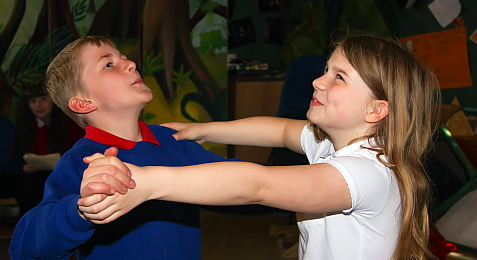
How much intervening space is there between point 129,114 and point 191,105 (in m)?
2.32

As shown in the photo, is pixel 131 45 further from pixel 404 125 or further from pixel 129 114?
pixel 404 125

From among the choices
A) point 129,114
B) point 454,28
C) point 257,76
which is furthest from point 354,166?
point 257,76

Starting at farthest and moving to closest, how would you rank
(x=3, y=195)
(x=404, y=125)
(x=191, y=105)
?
(x=191, y=105), (x=3, y=195), (x=404, y=125)

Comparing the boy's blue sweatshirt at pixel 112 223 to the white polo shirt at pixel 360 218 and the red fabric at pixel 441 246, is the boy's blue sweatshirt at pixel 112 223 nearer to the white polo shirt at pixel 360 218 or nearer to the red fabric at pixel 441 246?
the white polo shirt at pixel 360 218

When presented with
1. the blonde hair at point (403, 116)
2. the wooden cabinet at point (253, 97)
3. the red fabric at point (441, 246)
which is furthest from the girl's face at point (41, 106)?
the blonde hair at point (403, 116)

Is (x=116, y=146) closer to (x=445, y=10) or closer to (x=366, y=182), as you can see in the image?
(x=366, y=182)

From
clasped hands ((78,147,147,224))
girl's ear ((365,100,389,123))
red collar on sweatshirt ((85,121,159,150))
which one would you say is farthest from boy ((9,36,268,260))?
girl's ear ((365,100,389,123))

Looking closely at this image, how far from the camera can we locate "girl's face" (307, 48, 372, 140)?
0.93 m

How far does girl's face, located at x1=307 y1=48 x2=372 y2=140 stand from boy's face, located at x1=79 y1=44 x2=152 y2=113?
1.19ft

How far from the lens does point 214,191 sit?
713 millimetres

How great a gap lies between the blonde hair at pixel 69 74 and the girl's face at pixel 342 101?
0.51 meters

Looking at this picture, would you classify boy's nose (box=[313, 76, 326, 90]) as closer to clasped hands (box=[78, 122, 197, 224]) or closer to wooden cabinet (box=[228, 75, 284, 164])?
clasped hands (box=[78, 122, 197, 224])

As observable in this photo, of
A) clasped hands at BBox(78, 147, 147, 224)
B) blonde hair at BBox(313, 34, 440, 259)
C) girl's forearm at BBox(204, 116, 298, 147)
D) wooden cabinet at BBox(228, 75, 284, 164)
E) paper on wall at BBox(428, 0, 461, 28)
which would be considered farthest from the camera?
wooden cabinet at BBox(228, 75, 284, 164)

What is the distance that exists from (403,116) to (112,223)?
607mm
